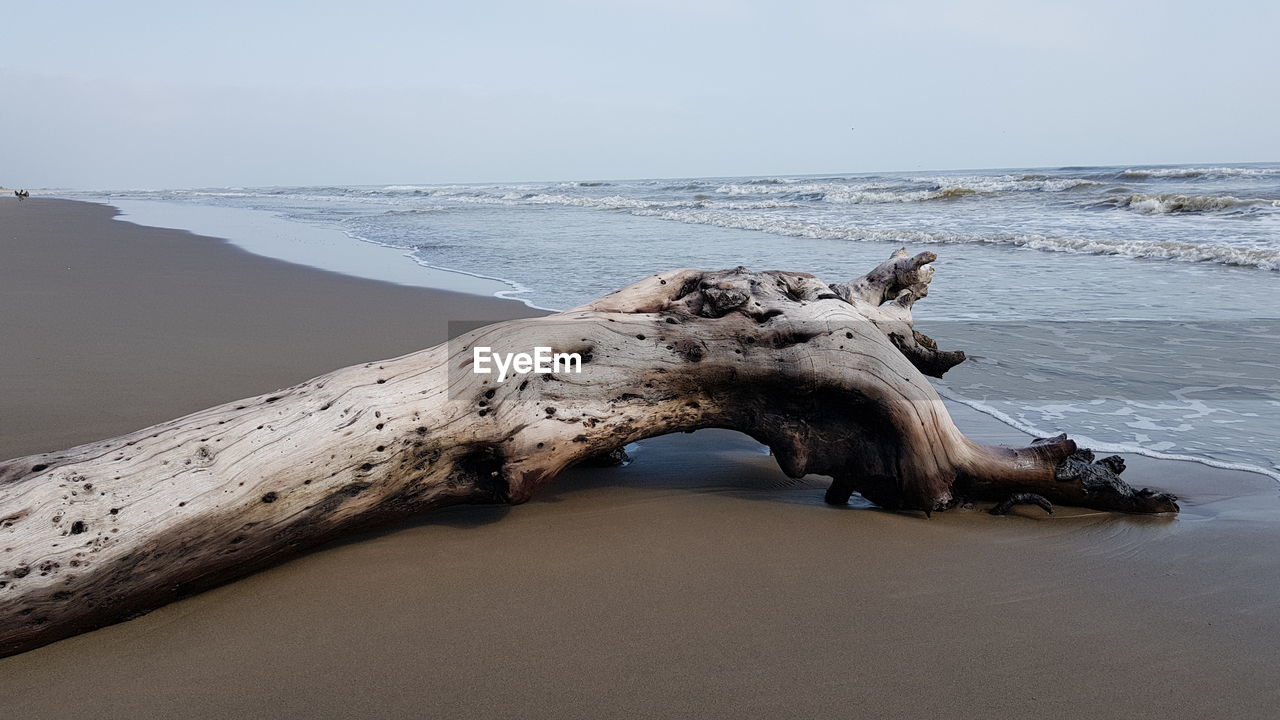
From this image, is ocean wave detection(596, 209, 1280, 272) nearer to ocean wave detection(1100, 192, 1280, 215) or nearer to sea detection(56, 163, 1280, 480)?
sea detection(56, 163, 1280, 480)

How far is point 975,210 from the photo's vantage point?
66.7 feet

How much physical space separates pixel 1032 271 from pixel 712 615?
8364mm

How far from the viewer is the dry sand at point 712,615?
2057 millimetres

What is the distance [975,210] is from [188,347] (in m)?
19.0

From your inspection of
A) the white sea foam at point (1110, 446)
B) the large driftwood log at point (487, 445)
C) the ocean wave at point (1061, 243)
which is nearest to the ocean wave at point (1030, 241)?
the ocean wave at point (1061, 243)

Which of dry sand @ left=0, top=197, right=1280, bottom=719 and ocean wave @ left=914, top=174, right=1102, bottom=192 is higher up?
ocean wave @ left=914, top=174, right=1102, bottom=192

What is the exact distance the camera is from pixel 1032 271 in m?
9.41

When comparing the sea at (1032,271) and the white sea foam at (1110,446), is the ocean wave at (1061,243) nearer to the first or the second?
the sea at (1032,271)

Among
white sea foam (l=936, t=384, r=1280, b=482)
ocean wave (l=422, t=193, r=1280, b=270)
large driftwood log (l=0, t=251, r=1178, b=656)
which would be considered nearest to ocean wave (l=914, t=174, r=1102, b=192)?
ocean wave (l=422, t=193, r=1280, b=270)

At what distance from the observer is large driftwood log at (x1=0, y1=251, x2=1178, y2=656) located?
2.37 m

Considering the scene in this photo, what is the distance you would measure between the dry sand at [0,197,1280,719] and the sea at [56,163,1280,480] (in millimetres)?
831

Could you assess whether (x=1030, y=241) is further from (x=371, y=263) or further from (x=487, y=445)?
(x=487, y=445)

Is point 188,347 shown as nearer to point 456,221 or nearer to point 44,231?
point 44,231

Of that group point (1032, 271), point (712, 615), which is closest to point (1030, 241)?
point (1032, 271)
